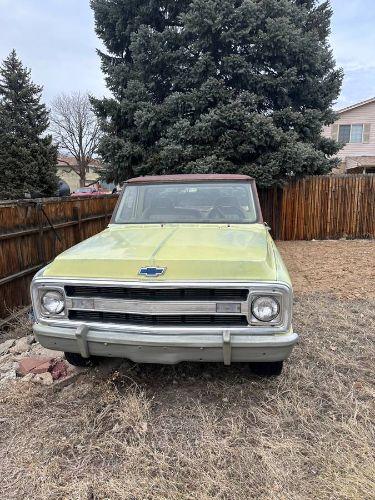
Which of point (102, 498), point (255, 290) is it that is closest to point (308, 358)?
point (255, 290)

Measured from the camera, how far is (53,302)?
114 inches

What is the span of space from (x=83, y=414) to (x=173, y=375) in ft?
2.96

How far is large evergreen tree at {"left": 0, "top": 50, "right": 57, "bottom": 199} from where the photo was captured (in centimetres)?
1986

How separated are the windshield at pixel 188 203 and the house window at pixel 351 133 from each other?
22.4m

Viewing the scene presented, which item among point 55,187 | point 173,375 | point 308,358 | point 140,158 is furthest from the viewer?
point 55,187

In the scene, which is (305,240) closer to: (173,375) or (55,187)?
(173,375)

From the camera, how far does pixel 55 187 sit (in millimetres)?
21109

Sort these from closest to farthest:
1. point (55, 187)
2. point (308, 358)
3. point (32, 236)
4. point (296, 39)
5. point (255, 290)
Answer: point (255, 290), point (308, 358), point (32, 236), point (296, 39), point (55, 187)

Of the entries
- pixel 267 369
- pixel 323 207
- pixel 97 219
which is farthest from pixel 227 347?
pixel 323 207

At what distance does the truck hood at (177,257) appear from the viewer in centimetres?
265

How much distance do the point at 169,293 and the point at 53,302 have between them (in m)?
0.97

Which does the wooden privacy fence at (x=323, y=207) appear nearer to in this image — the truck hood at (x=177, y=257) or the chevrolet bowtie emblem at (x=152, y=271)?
the truck hood at (x=177, y=257)

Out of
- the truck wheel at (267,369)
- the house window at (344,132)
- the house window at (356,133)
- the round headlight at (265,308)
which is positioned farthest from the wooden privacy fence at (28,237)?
the house window at (356,133)

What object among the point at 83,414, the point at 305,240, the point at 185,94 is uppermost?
the point at 185,94
